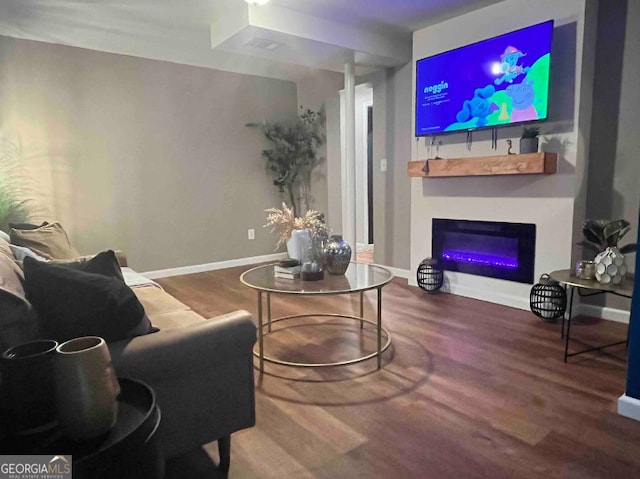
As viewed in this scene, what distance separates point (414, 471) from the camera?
5.29 ft

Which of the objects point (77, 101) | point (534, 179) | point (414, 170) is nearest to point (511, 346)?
point (534, 179)

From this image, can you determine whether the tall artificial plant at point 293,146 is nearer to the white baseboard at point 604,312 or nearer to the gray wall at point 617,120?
the gray wall at point 617,120

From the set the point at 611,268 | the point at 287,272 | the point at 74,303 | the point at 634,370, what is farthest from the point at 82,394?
the point at 611,268

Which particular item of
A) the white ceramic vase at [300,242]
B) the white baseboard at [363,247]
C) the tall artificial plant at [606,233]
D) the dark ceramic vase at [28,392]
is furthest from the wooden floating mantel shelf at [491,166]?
the dark ceramic vase at [28,392]

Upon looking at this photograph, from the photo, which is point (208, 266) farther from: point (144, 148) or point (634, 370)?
point (634, 370)

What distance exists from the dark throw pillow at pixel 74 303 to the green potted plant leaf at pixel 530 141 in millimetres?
2988

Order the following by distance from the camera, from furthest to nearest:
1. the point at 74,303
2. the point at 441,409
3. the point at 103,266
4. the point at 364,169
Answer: the point at 364,169
the point at 441,409
the point at 103,266
the point at 74,303

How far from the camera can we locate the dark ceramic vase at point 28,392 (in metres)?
0.99

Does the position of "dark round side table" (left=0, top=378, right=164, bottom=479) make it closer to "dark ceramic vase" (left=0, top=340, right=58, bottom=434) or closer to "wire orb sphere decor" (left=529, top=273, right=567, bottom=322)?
"dark ceramic vase" (left=0, top=340, right=58, bottom=434)

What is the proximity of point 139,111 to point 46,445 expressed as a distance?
4.25 metres

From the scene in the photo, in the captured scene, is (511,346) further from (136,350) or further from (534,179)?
(136,350)

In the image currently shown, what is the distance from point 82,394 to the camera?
98 centimetres

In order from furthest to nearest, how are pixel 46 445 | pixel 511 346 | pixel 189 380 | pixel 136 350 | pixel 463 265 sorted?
pixel 463 265 < pixel 511 346 < pixel 189 380 < pixel 136 350 < pixel 46 445

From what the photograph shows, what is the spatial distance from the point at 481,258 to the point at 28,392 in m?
3.52
